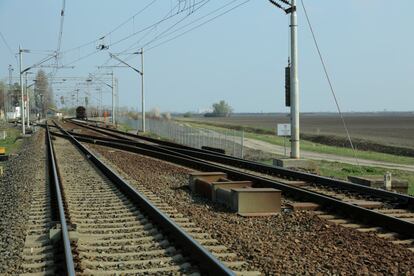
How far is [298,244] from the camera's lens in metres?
9.02

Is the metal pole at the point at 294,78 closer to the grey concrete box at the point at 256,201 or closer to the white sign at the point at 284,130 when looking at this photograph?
the white sign at the point at 284,130

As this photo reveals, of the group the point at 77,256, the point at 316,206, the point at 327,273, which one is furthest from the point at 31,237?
the point at 316,206

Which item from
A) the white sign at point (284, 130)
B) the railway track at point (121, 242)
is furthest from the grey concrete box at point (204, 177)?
the white sign at point (284, 130)

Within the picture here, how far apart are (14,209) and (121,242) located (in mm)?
4630

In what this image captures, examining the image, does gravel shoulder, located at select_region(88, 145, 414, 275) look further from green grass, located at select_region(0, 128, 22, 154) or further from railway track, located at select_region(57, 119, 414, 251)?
green grass, located at select_region(0, 128, 22, 154)

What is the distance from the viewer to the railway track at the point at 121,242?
24.8ft

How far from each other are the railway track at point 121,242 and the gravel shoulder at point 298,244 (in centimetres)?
33

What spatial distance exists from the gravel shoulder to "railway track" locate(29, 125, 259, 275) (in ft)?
1.10

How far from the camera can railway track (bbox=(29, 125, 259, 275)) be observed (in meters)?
7.56

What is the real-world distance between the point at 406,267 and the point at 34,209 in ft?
27.6

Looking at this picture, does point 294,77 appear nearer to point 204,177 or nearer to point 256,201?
point 204,177

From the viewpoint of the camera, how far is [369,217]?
10.8 meters

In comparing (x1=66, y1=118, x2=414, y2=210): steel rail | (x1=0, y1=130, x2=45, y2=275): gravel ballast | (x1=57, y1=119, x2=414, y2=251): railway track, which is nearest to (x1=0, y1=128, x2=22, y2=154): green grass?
(x1=0, y1=130, x2=45, y2=275): gravel ballast

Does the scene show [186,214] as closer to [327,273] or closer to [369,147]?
[327,273]
